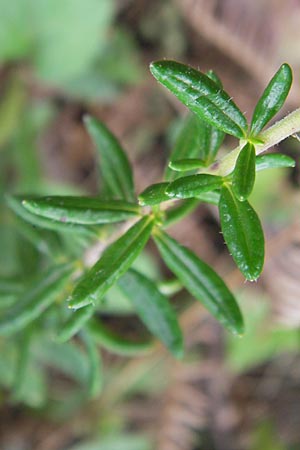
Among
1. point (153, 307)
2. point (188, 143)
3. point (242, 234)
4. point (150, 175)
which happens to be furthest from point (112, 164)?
point (150, 175)

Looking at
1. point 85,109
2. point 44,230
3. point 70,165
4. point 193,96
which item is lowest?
point 193,96

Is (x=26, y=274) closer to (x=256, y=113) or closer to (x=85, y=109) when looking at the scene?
(x=256, y=113)

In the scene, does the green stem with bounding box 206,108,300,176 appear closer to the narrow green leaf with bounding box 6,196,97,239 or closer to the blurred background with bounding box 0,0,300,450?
the narrow green leaf with bounding box 6,196,97,239

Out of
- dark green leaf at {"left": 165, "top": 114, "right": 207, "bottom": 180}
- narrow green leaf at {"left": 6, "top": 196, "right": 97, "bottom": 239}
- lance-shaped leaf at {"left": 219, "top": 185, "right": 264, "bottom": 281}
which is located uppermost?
dark green leaf at {"left": 165, "top": 114, "right": 207, "bottom": 180}

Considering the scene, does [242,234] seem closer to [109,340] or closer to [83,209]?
[83,209]

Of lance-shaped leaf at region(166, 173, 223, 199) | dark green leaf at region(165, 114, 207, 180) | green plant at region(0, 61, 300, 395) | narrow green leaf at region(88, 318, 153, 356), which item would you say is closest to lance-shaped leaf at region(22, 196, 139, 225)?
green plant at region(0, 61, 300, 395)

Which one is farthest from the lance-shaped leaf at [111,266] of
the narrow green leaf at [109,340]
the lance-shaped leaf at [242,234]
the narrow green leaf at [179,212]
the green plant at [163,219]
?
the narrow green leaf at [109,340]

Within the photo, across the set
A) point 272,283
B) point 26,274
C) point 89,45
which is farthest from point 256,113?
point 89,45

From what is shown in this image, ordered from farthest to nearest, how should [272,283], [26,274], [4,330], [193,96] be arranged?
[272,283], [26,274], [4,330], [193,96]
